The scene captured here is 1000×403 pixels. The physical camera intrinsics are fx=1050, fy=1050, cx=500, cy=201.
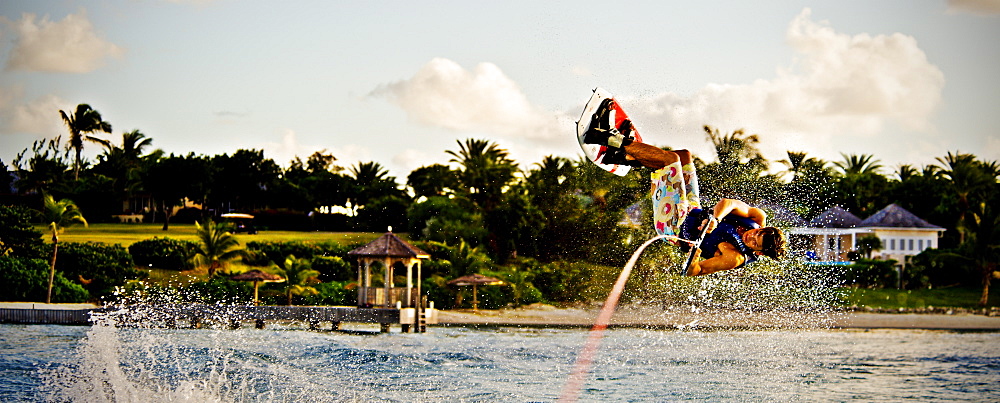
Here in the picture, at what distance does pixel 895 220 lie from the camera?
6219 cm

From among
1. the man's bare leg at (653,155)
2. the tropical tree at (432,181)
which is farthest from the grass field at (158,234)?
the man's bare leg at (653,155)

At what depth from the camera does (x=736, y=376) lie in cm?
2523

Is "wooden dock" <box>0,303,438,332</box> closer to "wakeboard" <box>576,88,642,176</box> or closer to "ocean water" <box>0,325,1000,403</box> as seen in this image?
"ocean water" <box>0,325,1000,403</box>

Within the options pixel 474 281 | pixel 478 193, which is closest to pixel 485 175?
pixel 478 193

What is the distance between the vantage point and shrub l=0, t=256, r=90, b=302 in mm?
43719

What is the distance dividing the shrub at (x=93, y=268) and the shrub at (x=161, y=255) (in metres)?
2.44

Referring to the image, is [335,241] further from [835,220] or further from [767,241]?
[767,241]

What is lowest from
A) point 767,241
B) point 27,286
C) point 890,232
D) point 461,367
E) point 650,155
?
point 461,367

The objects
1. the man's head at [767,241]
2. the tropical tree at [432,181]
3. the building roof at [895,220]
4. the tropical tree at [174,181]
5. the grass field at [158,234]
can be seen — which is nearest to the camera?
the man's head at [767,241]

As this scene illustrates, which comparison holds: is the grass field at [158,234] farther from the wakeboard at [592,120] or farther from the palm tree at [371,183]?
the wakeboard at [592,120]

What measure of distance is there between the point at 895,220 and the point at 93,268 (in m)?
44.3

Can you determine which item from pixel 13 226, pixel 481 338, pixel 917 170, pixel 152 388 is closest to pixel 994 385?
pixel 481 338

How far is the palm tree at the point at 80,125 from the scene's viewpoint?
233 ft

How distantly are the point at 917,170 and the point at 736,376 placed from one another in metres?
58.6
